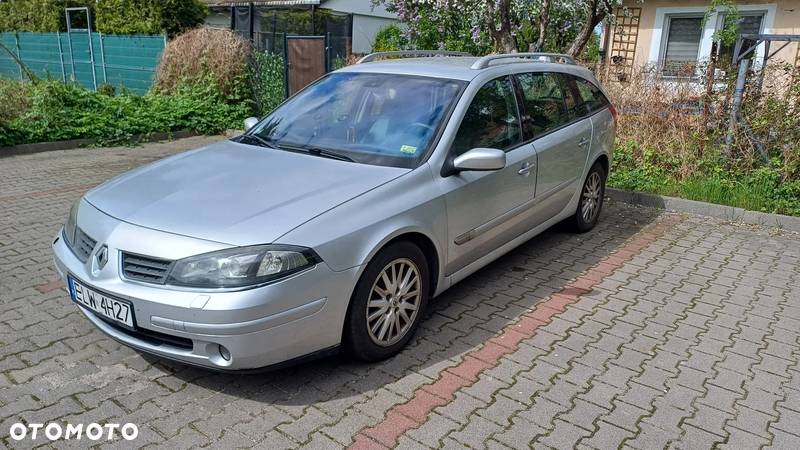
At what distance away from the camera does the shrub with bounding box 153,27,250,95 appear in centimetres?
1216

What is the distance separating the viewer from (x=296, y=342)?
9.81ft

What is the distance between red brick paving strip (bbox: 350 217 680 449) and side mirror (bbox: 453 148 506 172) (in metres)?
1.10

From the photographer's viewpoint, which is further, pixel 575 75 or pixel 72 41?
pixel 72 41

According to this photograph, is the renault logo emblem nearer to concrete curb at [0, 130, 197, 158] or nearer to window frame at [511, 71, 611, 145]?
window frame at [511, 71, 611, 145]

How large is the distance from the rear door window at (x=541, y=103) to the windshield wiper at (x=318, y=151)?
5.17 feet

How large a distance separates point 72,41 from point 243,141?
16.7m

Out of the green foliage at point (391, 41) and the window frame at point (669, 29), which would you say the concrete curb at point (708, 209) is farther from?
the window frame at point (669, 29)

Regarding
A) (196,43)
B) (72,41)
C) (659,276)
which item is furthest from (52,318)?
(72,41)

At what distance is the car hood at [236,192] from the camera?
3.02m

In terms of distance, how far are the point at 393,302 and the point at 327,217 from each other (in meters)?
0.69

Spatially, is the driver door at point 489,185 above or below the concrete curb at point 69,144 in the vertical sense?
above

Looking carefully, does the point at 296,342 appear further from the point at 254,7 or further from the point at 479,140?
the point at 254,7

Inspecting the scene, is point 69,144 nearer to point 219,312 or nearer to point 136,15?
point 136,15

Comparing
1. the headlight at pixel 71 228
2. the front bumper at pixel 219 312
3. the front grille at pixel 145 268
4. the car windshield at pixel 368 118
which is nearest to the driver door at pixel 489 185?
the car windshield at pixel 368 118
